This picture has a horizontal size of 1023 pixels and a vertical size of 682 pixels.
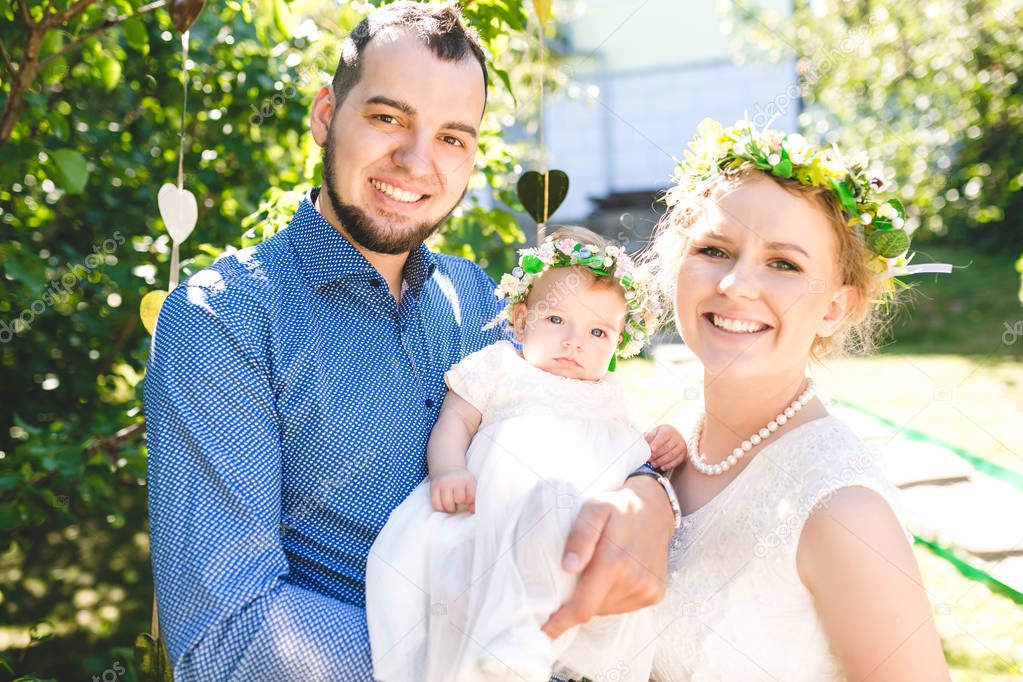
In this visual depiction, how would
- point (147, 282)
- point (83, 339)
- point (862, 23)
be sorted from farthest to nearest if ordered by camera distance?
point (862, 23)
point (83, 339)
point (147, 282)

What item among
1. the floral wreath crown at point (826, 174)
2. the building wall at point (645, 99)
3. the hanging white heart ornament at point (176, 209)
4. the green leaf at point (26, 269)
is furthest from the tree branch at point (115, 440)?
the building wall at point (645, 99)

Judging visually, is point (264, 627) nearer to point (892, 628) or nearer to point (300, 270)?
point (300, 270)

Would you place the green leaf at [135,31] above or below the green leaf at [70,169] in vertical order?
above

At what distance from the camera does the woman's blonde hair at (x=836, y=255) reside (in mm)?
1807

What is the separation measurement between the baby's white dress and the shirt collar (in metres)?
0.48

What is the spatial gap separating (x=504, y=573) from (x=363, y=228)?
0.88 m

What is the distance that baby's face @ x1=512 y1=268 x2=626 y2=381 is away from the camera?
1965 millimetres

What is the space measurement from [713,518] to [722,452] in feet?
0.57

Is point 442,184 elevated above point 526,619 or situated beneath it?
elevated above

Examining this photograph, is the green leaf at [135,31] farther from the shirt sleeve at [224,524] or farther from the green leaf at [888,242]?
the green leaf at [888,242]

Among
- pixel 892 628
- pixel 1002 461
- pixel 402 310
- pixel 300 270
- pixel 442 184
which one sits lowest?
pixel 1002 461

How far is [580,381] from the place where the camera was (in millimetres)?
1960


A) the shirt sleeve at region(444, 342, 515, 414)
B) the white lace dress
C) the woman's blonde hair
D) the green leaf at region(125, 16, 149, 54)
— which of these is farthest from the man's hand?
the green leaf at region(125, 16, 149, 54)

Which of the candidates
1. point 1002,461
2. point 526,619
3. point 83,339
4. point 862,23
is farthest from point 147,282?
point 862,23
